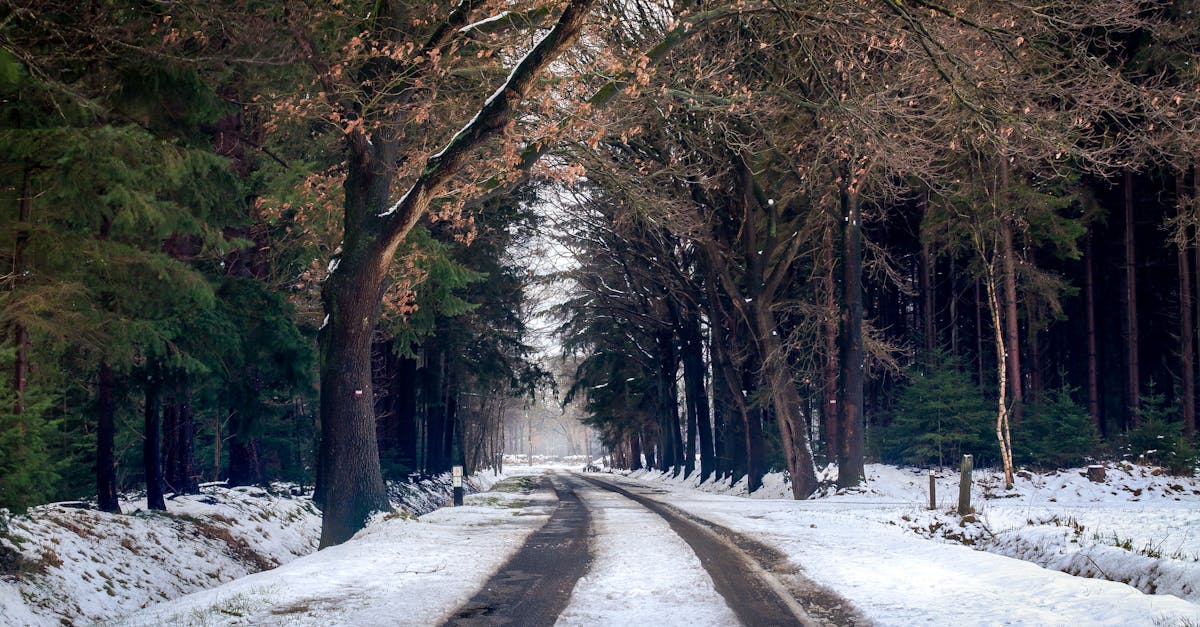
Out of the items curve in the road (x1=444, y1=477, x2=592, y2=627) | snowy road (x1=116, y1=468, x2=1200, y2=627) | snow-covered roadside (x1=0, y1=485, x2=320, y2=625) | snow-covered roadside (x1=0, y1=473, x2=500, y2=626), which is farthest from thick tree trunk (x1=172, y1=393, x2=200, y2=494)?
curve in the road (x1=444, y1=477, x2=592, y2=627)

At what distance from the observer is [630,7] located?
21.0 meters

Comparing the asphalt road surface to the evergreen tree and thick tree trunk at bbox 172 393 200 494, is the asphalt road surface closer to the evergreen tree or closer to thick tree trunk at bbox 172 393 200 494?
thick tree trunk at bbox 172 393 200 494

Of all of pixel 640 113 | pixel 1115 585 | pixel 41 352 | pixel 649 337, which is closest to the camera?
pixel 1115 585

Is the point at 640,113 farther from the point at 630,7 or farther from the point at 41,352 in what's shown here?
the point at 41,352

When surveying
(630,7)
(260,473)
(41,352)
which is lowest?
(260,473)

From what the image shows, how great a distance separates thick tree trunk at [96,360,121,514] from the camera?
13.5m

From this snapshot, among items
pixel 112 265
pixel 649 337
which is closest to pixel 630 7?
pixel 112 265

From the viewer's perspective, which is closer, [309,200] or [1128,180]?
[309,200]

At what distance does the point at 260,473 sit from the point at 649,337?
22933mm

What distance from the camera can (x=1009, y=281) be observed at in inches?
1045

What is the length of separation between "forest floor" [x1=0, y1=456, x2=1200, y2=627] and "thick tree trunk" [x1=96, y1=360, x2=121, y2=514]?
2.33 ft

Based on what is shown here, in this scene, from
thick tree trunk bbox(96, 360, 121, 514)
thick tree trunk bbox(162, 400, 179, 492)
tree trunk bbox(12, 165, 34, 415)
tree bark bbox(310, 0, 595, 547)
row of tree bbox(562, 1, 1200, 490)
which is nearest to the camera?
tree trunk bbox(12, 165, 34, 415)

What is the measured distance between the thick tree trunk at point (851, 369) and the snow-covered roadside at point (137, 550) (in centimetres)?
1404

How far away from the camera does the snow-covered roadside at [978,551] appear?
6.59 meters
